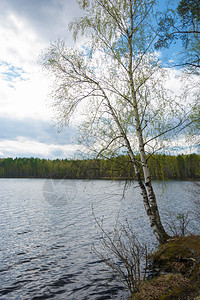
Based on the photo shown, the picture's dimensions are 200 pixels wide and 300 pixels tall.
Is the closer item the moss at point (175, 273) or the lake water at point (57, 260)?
the moss at point (175, 273)

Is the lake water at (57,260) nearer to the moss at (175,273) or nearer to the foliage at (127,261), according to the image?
the foliage at (127,261)

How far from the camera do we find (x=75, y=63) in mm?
8844

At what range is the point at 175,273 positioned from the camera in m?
7.94

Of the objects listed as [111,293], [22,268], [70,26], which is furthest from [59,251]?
[70,26]

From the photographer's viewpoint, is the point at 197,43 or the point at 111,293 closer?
the point at 111,293

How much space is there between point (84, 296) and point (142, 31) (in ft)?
32.8

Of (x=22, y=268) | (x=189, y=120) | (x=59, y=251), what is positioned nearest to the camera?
(x=189, y=120)

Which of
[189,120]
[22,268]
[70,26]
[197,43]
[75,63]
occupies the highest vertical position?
[70,26]

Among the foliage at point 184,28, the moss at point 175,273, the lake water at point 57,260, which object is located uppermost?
the foliage at point 184,28

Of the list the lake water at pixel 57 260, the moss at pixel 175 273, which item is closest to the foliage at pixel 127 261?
the moss at pixel 175 273

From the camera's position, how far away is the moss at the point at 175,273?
18.7 feet

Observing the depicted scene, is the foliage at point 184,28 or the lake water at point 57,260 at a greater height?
the foliage at point 184,28

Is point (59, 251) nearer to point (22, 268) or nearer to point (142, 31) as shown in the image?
point (22, 268)

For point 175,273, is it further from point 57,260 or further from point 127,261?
point 57,260
